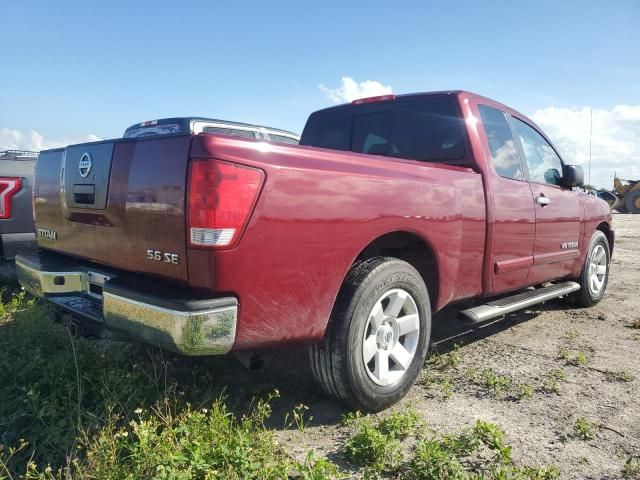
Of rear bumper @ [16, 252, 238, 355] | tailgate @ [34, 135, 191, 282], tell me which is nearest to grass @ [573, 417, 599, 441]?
rear bumper @ [16, 252, 238, 355]

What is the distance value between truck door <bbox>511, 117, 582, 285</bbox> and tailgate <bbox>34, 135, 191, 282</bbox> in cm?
308

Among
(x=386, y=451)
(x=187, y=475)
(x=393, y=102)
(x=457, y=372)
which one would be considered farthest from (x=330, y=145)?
(x=187, y=475)

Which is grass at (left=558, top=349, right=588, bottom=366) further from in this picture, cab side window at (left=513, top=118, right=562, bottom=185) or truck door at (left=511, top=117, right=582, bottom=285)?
cab side window at (left=513, top=118, right=562, bottom=185)

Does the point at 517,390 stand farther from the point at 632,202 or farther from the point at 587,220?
the point at 632,202

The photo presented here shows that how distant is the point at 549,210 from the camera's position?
436 cm

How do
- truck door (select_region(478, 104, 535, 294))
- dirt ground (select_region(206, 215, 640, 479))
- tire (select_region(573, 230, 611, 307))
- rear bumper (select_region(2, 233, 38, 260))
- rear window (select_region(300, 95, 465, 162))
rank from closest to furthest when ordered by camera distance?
1. dirt ground (select_region(206, 215, 640, 479))
2. truck door (select_region(478, 104, 535, 294))
3. rear window (select_region(300, 95, 465, 162))
4. rear bumper (select_region(2, 233, 38, 260))
5. tire (select_region(573, 230, 611, 307))

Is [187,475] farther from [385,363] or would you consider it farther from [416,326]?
[416,326]

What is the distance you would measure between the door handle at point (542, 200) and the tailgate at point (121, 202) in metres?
3.12

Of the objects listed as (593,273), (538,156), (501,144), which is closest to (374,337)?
(501,144)

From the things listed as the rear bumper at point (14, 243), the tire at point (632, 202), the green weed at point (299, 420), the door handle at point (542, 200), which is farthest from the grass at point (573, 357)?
the tire at point (632, 202)

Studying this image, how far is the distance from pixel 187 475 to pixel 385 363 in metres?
1.28

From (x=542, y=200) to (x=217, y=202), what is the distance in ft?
10.4

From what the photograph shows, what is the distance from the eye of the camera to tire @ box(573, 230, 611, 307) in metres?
5.29

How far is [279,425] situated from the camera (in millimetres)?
2654
